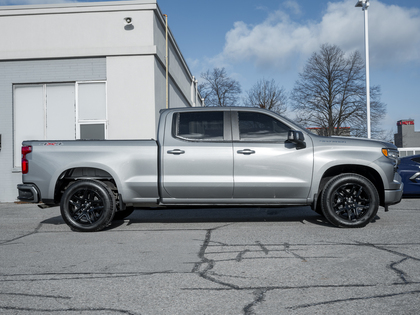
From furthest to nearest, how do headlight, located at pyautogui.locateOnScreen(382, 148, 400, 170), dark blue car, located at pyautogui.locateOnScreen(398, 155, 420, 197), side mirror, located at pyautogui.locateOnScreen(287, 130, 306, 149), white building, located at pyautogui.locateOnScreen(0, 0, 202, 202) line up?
white building, located at pyautogui.locateOnScreen(0, 0, 202, 202), dark blue car, located at pyautogui.locateOnScreen(398, 155, 420, 197), headlight, located at pyautogui.locateOnScreen(382, 148, 400, 170), side mirror, located at pyautogui.locateOnScreen(287, 130, 306, 149)

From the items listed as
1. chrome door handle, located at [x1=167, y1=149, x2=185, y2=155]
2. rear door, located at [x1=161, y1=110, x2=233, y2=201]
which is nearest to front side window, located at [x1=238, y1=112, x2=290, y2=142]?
rear door, located at [x1=161, y1=110, x2=233, y2=201]

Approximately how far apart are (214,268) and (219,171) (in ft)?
7.70

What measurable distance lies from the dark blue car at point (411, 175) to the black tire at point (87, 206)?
8.14m

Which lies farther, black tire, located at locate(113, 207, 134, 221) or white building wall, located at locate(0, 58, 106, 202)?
white building wall, located at locate(0, 58, 106, 202)

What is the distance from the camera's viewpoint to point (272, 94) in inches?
1948

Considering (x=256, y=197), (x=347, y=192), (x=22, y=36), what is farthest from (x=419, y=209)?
(x=22, y=36)

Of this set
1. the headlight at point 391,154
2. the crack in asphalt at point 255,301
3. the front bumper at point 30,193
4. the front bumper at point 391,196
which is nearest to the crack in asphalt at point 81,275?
the crack in asphalt at point 255,301

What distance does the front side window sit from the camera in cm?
646

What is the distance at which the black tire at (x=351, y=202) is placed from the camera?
20.5 feet

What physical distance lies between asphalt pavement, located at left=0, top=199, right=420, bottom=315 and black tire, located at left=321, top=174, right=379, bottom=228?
0.17m

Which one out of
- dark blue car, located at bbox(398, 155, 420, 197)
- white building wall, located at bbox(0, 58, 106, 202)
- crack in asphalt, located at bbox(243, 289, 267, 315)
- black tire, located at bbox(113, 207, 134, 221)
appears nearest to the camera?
crack in asphalt, located at bbox(243, 289, 267, 315)

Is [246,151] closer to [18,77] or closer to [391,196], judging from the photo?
[391,196]

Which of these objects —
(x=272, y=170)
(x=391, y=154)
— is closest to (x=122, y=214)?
(x=272, y=170)

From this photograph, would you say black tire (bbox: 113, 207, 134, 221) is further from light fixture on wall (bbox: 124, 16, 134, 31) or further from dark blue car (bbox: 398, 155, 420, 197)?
dark blue car (bbox: 398, 155, 420, 197)
